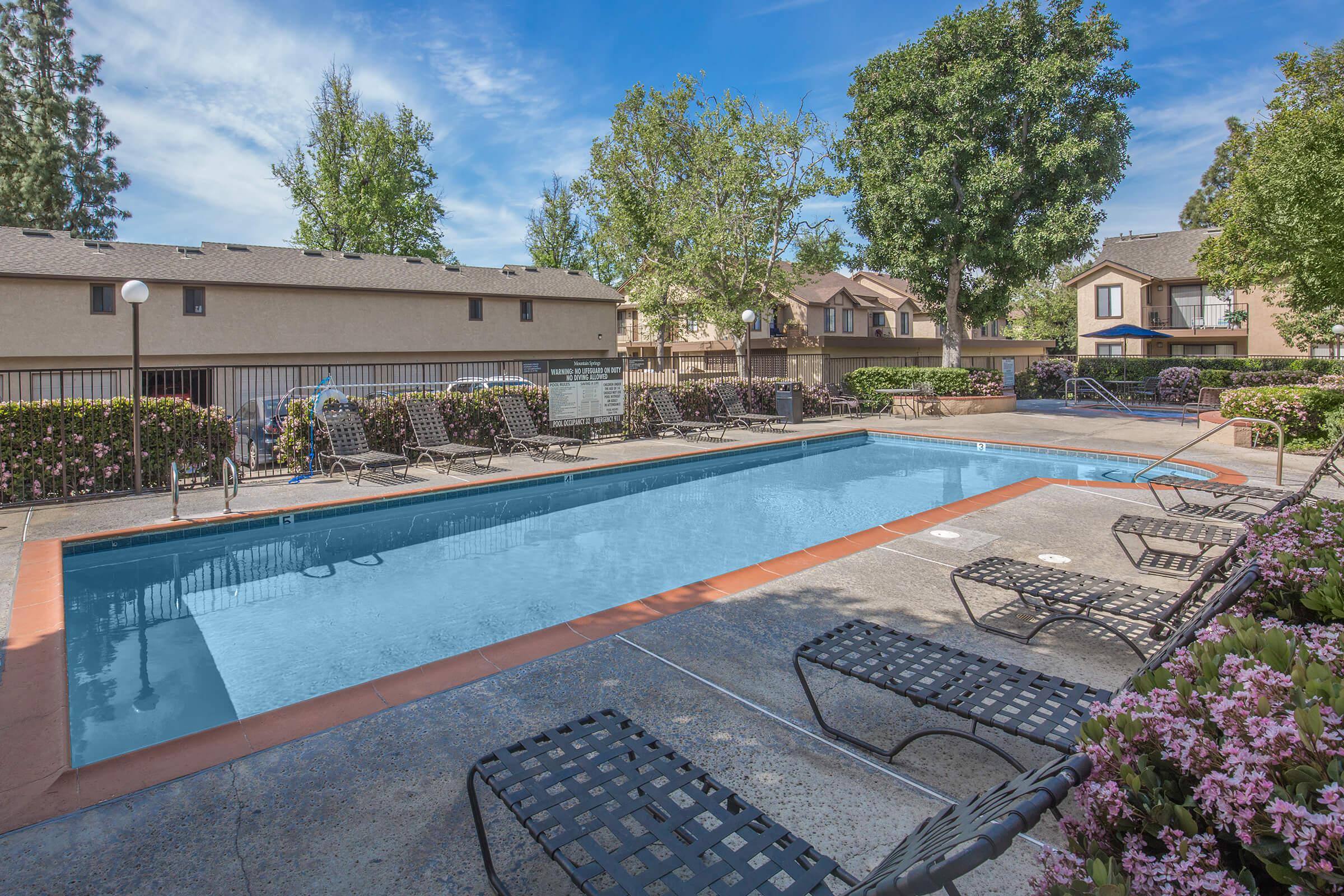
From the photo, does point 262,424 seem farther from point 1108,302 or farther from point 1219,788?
point 1108,302

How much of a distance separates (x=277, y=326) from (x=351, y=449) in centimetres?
1711

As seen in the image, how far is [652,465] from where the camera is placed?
12.6 metres

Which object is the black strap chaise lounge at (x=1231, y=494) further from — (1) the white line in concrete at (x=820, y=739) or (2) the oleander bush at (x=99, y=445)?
(2) the oleander bush at (x=99, y=445)

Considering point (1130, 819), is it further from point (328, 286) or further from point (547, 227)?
point (547, 227)

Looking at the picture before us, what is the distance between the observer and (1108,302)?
3784 centimetres

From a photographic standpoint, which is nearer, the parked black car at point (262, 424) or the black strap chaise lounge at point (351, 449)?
the black strap chaise lounge at point (351, 449)

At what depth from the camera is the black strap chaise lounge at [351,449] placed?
10445mm

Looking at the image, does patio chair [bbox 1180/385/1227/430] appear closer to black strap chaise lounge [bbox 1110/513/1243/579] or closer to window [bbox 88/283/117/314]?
black strap chaise lounge [bbox 1110/513/1243/579]

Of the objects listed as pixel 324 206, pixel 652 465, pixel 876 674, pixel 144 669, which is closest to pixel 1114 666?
pixel 876 674

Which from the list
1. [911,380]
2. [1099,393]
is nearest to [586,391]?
[911,380]

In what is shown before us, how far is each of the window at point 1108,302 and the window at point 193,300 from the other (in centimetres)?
4039

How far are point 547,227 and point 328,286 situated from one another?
68.6 ft

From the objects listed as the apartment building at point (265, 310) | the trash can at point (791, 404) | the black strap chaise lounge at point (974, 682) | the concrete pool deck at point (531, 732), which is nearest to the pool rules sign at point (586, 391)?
the apartment building at point (265, 310)

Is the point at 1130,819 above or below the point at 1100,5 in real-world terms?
below
